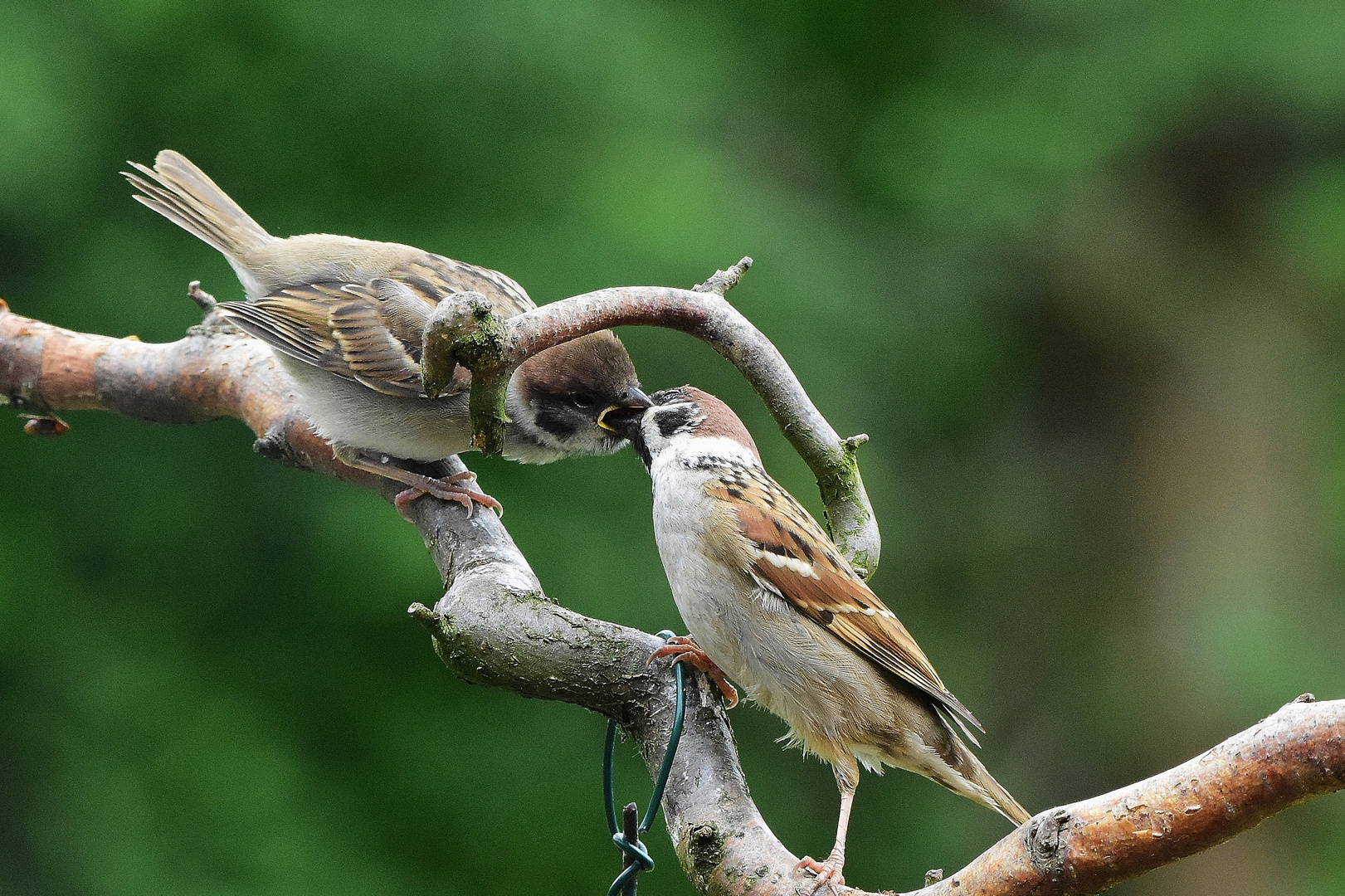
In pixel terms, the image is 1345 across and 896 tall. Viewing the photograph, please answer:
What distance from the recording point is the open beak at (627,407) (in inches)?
133

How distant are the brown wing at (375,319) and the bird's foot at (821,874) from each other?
6.68 ft

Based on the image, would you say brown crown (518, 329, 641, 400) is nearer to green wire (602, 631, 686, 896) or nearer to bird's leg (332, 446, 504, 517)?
bird's leg (332, 446, 504, 517)

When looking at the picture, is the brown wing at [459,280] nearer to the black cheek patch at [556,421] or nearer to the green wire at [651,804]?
the black cheek patch at [556,421]

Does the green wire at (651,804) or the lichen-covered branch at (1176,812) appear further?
the green wire at (651,804)

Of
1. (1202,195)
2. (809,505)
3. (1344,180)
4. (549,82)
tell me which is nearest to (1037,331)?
(1202,195)

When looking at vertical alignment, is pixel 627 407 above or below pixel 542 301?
below

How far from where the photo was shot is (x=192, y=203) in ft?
13.4

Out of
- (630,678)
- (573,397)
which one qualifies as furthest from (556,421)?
(630,678)

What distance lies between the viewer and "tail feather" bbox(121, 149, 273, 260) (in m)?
4.09

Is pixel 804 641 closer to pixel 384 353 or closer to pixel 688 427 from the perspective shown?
pixel 688 427

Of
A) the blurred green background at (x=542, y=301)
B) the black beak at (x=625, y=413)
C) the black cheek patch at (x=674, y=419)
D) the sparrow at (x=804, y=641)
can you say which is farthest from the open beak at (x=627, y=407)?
the blurred green background at (x=542, y=301)

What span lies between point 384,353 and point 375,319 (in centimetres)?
15

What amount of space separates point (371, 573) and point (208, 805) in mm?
1159

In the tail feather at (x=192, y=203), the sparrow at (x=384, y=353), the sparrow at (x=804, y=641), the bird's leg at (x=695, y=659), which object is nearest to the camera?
the bird's leg at (x=695, y=659)
